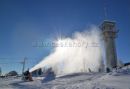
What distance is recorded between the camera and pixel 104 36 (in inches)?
2862

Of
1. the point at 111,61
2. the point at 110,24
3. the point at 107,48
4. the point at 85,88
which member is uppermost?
the point at 110,24

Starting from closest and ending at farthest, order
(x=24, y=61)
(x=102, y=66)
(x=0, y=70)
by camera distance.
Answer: (x=102, y=66), (x=24, y=61), (x=0, y=70)

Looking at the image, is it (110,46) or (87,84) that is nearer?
(87,84)

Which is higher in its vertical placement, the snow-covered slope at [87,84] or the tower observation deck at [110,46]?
the tower observation deck at [110,46]

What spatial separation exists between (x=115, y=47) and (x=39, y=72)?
29.3 metres

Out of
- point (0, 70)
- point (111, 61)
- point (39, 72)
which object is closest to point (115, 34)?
point (111, 61)

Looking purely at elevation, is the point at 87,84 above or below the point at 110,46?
below

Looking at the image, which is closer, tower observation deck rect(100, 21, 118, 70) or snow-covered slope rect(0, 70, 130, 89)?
snow-covered slope rect(0, 70, 130, 89)

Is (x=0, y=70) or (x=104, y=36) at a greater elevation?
(x=104, y=36)

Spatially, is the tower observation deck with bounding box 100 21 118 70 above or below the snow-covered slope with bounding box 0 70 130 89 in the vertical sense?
above

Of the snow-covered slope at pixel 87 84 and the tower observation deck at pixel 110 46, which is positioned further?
the tower observation deck at pixel 110 46

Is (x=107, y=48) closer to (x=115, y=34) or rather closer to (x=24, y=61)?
(x=115, y=34)

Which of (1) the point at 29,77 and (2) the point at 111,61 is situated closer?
(1) the point at 29,77

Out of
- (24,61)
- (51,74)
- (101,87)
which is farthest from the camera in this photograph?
(24,61)
